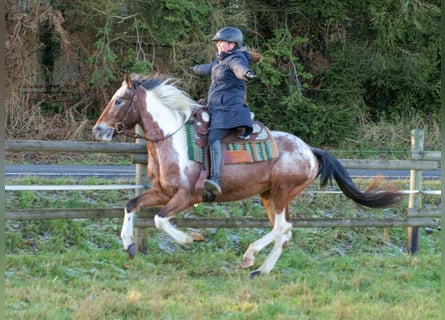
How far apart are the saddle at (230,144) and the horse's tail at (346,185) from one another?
0.75 metres

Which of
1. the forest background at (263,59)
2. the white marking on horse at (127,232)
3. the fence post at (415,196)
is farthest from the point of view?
the forest background at (263,59)

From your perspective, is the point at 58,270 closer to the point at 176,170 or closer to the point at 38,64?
the point at 176,170

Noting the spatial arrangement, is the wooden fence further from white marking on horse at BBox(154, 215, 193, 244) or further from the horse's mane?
white marking on horse at BBox(154, 215, 193, 244)

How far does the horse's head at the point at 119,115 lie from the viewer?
22.8 ft

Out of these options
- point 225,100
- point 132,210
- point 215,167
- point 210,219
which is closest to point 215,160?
point 215,167

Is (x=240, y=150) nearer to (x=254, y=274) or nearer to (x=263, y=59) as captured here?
(x=254, y=274)

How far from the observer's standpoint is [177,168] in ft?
22.8

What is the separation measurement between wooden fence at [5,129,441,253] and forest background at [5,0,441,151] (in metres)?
8.84

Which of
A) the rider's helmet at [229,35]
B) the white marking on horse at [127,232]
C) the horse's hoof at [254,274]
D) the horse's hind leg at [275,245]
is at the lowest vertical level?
the horse's hoof at [254,274]

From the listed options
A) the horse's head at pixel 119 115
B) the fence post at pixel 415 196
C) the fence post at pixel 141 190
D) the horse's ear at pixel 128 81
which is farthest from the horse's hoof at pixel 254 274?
the fence post at pixel 415 196

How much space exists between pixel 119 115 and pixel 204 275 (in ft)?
6.53

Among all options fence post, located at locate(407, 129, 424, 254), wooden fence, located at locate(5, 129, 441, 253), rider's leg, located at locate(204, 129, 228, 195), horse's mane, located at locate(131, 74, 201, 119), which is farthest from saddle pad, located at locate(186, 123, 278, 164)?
fence post, located at locate(407, 129, 424, 254)

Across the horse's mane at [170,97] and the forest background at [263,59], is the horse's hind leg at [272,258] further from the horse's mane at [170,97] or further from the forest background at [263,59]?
the forest background at [263,59]

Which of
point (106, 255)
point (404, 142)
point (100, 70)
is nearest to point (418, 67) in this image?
point (404, 142)
